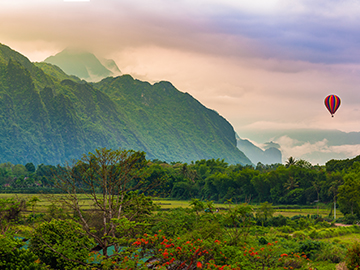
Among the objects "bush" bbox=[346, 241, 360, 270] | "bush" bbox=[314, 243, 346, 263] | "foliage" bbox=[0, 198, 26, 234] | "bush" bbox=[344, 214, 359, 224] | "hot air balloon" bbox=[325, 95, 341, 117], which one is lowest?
"bush" bbox=[344, 214, 359, 224]

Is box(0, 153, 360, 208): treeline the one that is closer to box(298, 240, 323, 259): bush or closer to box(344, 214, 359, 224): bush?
box(344, 214, 359, 224): bush

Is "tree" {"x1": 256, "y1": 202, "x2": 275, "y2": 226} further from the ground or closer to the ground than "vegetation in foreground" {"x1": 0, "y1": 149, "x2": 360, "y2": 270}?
closer to the ground

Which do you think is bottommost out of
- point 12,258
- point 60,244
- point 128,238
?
point 60,244

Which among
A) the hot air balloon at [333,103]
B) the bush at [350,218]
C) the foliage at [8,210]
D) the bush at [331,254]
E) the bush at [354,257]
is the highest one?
the hot air balloon at [333,103]

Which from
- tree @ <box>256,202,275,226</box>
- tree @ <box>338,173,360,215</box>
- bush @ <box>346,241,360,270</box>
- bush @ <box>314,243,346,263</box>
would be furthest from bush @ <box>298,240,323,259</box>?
tree @ <box>338,173,360,215</box>

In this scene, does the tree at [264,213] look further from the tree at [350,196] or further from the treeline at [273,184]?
the treeline at [273,184]

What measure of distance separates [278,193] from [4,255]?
7768cm

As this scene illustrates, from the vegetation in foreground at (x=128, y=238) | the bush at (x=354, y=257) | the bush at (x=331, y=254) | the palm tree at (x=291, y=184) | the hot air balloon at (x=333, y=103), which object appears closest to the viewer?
the vegetation in foreground at (x=128, y=238)

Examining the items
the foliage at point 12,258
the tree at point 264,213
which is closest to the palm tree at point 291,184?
the tree at point 264,213

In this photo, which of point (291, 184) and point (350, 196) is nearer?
point (350, 196)

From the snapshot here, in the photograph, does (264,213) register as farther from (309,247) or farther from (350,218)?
(309,247)

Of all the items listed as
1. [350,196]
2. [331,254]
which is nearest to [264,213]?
[350,196]

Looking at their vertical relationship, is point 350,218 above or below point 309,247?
below

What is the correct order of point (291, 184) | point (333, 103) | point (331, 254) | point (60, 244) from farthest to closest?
point (291, 184) → point (333, 103) → point (331, 254) → point (60, 244)
